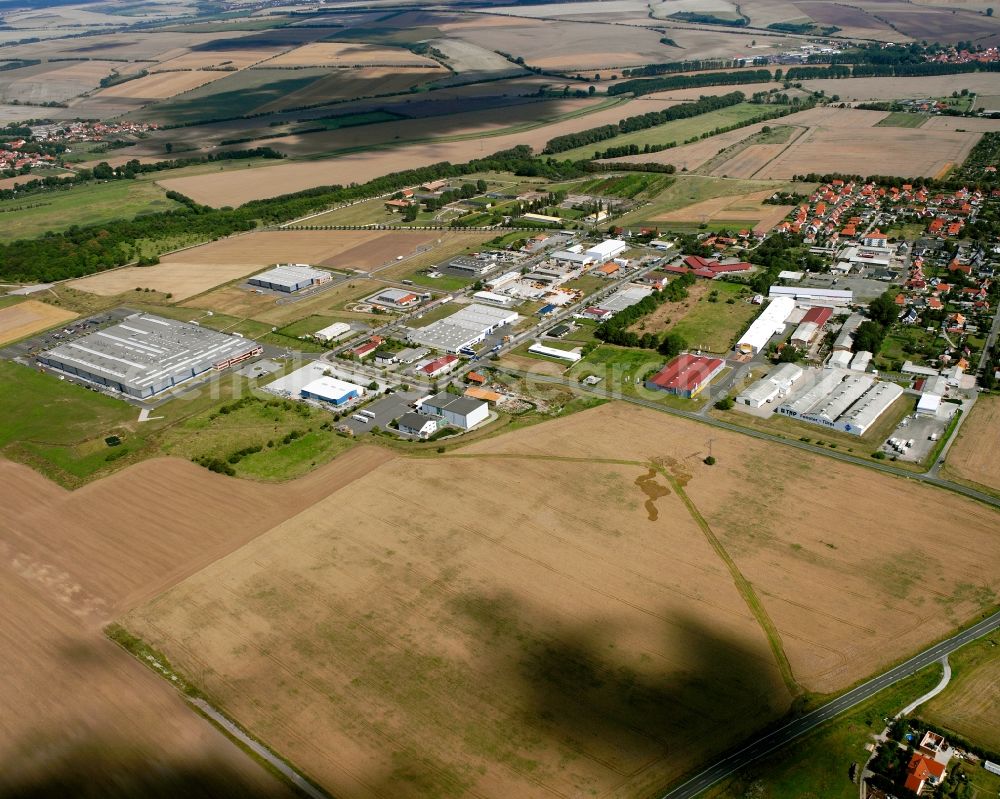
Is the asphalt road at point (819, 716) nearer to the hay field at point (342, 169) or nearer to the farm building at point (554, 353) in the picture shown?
the farm building at point (554, 353)

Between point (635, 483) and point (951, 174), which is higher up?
point (951, 174)

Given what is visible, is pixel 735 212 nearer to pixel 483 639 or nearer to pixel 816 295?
pixel 816 295

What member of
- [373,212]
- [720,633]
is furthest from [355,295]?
[720,633]

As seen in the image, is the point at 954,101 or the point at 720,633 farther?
the point at 954,101

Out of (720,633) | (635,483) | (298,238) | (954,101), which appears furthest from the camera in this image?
(954,101)

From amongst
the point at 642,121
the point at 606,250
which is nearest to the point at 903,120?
the point at 642,121

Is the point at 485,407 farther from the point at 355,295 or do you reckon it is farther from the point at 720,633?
the point at 355,295

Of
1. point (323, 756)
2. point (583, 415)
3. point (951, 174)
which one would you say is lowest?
point (323, 756)
